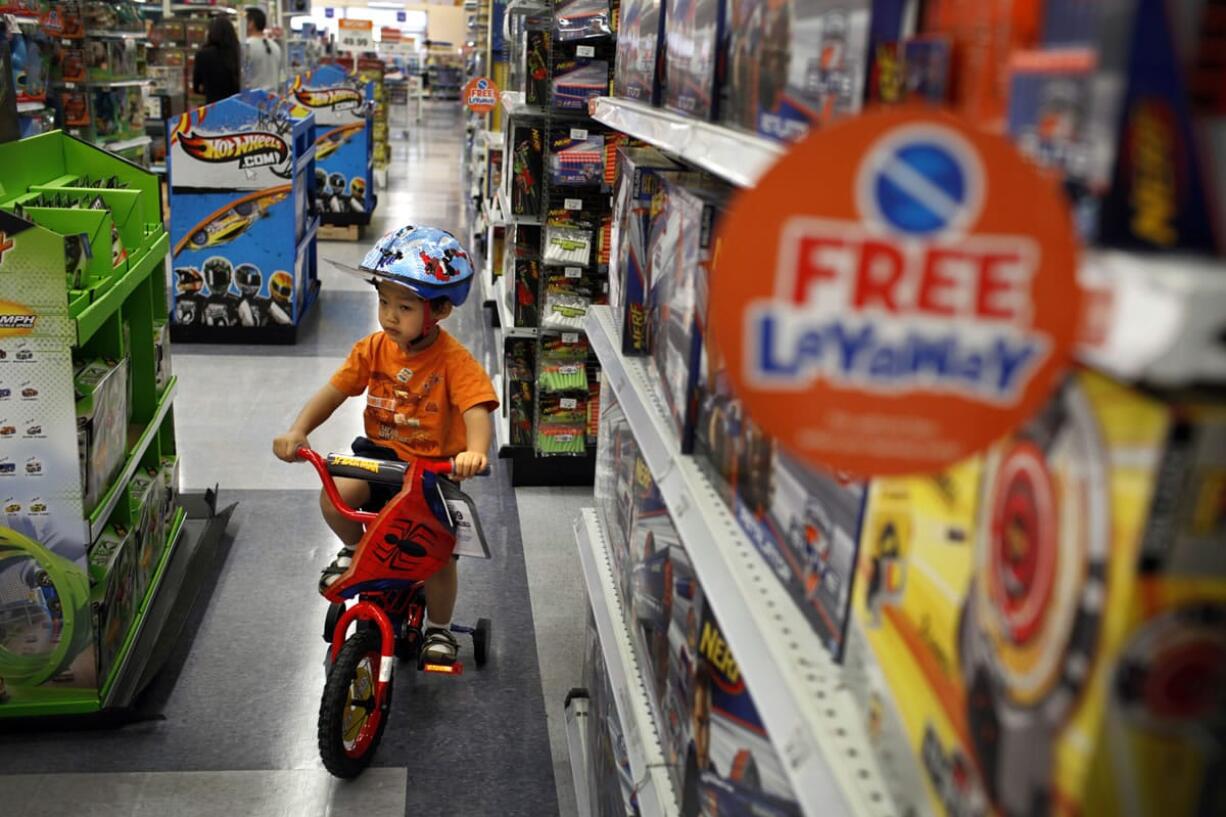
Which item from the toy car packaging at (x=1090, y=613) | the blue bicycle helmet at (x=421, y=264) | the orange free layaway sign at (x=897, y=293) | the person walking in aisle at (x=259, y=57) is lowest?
the blue bicycle helmet at (x=421, y=264)

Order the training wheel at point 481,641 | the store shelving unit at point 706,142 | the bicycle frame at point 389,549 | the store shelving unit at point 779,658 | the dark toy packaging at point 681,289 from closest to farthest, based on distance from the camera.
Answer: the store shelving unit at point 779,658 → the store shelving unit at point 706,142 → the dark toy packaging at point 681,289 → the bicycle frame at point 389,549 → the training wheel at point 481,641

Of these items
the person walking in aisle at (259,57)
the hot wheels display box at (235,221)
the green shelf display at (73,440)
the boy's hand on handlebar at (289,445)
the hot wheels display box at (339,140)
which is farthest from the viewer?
the person walking in aisle at (259,57)

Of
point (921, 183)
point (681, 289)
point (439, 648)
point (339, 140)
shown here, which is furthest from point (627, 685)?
point (339, 140)

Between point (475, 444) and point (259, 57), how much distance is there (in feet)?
28.9

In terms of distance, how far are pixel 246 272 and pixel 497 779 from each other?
177 inches

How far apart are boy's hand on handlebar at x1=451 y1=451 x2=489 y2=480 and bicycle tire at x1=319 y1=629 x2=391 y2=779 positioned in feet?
1.65

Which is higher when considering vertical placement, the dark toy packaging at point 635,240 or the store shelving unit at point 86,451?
the dark toy packaging at point 635,240

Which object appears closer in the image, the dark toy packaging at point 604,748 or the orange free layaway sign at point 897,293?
the orange free layaway sign at point 897,293

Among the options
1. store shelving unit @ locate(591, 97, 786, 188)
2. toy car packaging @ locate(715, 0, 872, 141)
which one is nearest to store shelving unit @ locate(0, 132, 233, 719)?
store shelving unit @ locate(591, 97, 786, 188)

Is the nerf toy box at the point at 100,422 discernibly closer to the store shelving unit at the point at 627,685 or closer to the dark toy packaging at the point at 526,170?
the store shelving unit at the point at 627,685

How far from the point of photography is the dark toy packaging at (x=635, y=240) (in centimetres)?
214

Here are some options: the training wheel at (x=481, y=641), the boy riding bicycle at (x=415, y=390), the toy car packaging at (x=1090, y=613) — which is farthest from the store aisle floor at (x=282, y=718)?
the toy car packaging at (x=1090, y=613)

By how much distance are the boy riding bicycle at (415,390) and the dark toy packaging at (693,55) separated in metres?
0.96

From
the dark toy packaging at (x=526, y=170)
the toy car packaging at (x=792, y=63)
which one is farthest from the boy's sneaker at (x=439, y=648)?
the dark toy packaging at (x=526, y=170)
